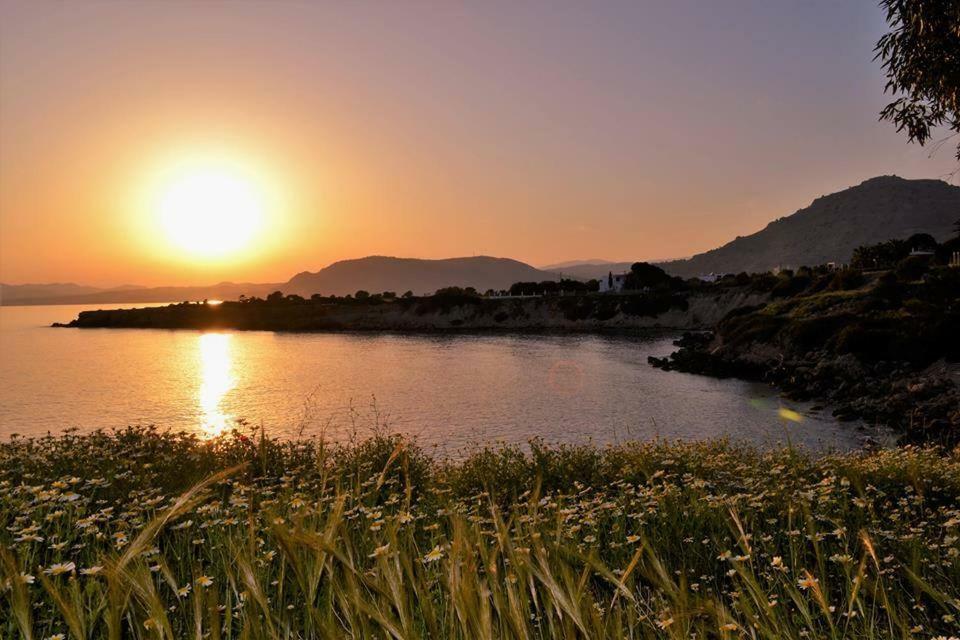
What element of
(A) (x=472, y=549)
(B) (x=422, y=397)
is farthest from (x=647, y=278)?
(A) (x=472, y=549)

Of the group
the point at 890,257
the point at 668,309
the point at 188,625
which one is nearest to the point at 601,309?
the point at 668,309

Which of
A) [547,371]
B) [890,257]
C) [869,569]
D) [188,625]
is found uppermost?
[890,257]

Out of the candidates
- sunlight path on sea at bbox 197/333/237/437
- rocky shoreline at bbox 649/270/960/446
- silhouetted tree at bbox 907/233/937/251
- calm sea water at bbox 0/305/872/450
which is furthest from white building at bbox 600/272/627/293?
sunlight path on sea at bbox 197/333/237/437

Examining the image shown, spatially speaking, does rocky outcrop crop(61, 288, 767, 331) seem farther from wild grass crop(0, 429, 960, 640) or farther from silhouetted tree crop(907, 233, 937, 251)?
wild grass crop(0, 429, 960, 640)

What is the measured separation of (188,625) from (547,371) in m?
45.5

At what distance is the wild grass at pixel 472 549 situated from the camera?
2967 mm

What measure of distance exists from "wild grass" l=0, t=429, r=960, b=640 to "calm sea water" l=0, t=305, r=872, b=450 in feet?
15.9

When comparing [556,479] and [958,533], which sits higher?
[958,533]

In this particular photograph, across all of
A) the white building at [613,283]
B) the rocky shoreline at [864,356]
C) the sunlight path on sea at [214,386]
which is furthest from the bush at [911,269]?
the white building at [613,283]

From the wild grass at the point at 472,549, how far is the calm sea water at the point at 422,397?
4846 millimetres

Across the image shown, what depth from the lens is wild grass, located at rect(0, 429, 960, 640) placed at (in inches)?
117

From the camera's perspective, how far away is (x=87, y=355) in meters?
73.6

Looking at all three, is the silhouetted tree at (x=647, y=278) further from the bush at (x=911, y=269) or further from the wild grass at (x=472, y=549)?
the wild grass at (x=472, y=549)

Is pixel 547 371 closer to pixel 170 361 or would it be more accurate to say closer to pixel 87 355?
pixel 170 361
